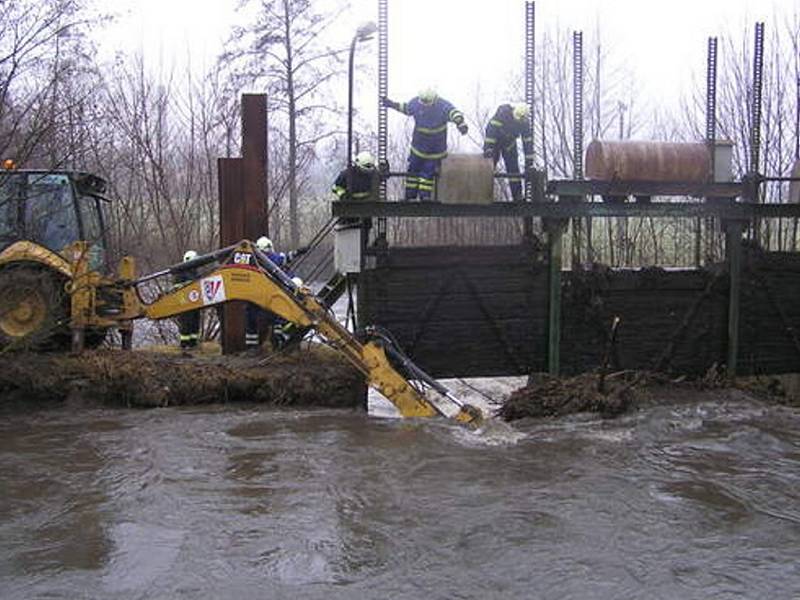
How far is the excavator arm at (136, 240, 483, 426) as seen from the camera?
9.90 metres

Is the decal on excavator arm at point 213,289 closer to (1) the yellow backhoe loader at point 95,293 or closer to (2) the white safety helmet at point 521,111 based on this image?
(1) the yellow backhoe loader at point 95,293

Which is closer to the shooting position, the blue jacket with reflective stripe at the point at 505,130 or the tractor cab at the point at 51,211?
the tractor cab at the point at 51,211

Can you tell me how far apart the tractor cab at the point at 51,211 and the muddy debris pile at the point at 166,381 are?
148cm

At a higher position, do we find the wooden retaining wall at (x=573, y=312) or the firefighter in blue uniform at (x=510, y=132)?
the firefighter in blue uniform at (x=510, y=132)

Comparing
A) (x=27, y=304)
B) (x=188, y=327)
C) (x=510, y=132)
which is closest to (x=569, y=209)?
(x=510, y=132)

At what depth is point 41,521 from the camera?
677 centimetres

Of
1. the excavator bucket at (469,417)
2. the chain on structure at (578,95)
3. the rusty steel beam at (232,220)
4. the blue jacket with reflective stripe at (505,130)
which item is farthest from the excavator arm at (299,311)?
the chain on structure at (578,95)

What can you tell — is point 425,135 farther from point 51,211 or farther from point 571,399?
point 51,211

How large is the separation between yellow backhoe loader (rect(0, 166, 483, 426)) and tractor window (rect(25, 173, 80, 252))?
0.04ft

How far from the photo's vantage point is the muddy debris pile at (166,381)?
10531mm

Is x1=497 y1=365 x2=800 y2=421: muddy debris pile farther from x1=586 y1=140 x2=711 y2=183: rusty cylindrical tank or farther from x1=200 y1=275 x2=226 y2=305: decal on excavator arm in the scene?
x1=200 y1=275 x2=226 y2=305: decal on excavator arm

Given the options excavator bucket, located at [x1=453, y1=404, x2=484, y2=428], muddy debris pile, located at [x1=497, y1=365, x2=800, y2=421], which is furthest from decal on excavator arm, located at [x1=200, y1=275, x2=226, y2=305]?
muddy debris pile, located at [x1=497, y1=365, x2=800, y2=421]

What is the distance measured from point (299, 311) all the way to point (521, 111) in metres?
4.32

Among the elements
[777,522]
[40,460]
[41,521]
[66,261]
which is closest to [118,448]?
[40,460]
